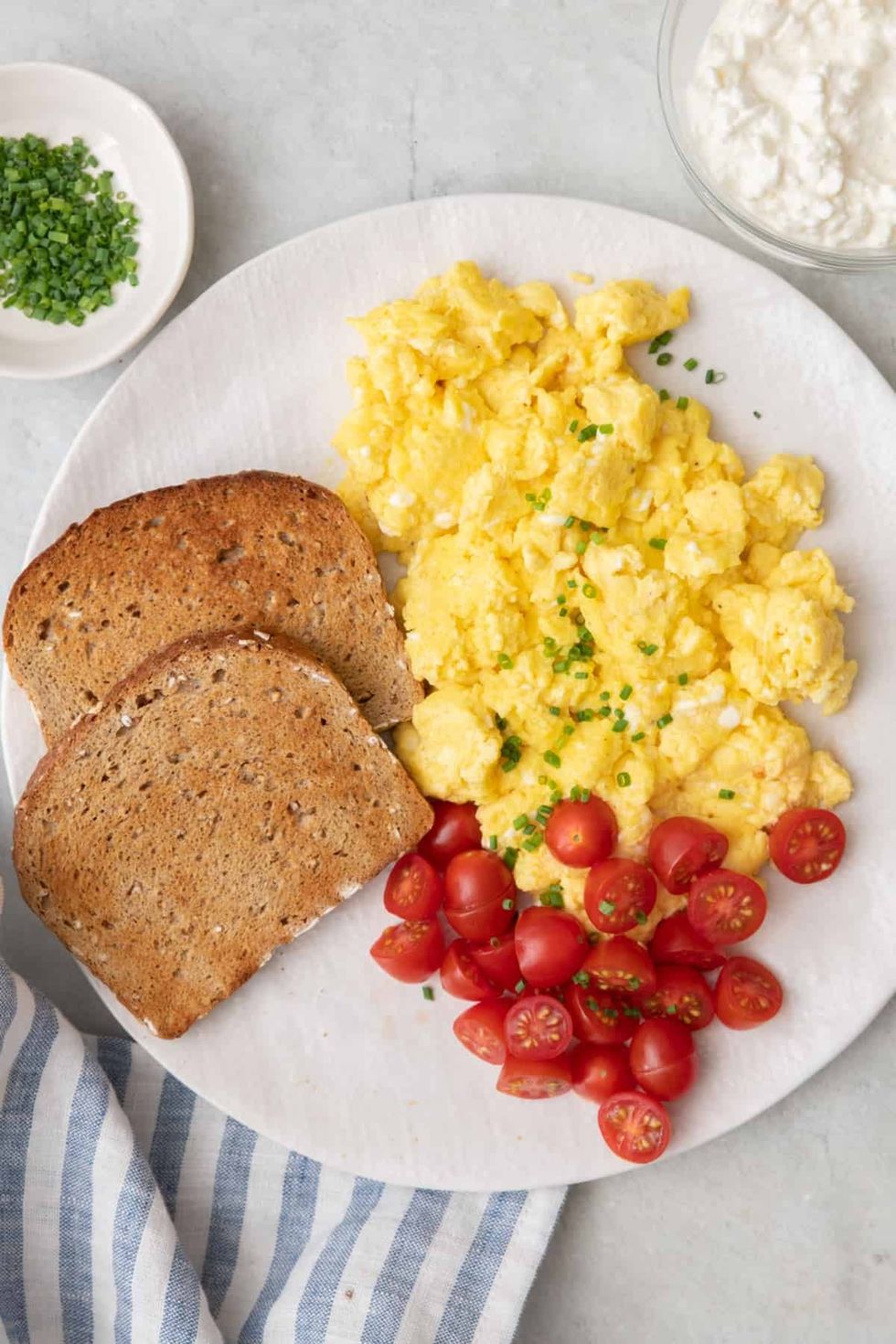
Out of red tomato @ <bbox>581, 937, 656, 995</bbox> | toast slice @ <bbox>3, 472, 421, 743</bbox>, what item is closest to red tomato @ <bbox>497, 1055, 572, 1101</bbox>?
red tomato @ <bbox>581, 937, 656, 995</bbox>

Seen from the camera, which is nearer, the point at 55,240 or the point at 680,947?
the point at 680,947

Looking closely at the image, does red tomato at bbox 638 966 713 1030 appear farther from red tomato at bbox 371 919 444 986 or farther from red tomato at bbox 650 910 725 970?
red tomato at bbox 371 919 444 986

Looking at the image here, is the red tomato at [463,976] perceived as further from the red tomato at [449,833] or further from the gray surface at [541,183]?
the gray surface at [541,183]

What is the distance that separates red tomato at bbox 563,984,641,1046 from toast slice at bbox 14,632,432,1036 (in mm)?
672

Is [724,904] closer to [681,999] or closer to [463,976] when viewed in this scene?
[681,999]

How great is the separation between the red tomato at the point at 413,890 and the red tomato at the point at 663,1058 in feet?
2.32

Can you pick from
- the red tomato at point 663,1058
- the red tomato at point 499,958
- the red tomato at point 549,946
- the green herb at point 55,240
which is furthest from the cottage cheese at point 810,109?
the red tomato at point 663,1058

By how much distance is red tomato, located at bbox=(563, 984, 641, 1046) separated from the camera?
11.8ft

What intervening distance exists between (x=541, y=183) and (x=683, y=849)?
208 cm

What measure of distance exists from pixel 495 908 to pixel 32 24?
3.11 meters

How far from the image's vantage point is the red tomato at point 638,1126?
356 cm

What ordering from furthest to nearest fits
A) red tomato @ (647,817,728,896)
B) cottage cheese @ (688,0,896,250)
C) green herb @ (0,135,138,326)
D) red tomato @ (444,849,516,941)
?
1. green herb @ (0,135,138,326)
2. red tomato @ (444,849,516,941)
3. red tomato @ (647,817,728,896)
4. cottage cheese @ (688,0,896,250)

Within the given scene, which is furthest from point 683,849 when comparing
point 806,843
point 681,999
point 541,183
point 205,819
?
point 541,183

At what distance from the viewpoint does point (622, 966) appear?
3520 millimetres
